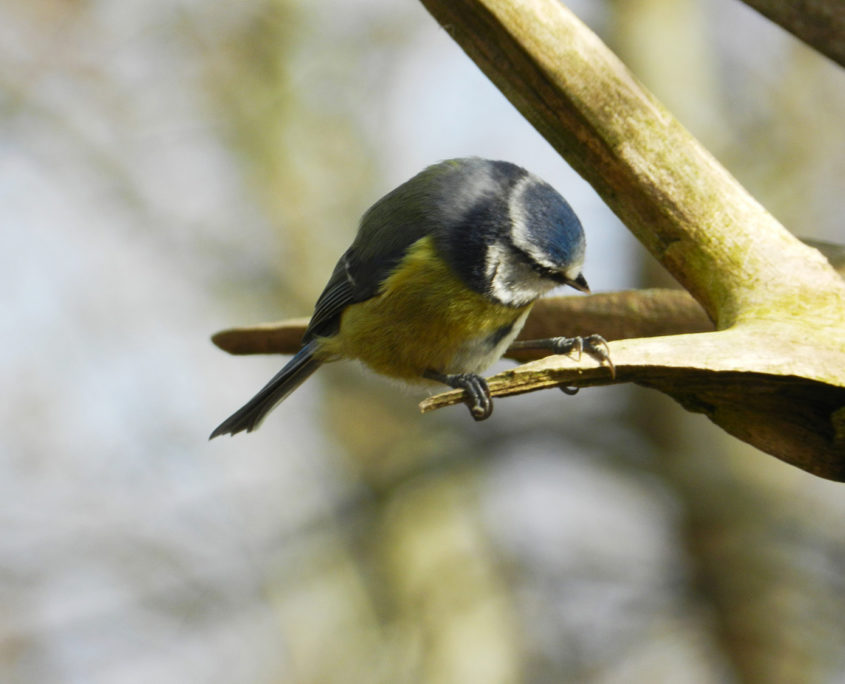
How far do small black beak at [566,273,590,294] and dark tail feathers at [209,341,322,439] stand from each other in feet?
2.27

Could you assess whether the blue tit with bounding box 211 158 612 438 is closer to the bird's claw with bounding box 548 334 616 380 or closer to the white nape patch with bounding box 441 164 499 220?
the white nape patch with bounding box 441 164 499 220

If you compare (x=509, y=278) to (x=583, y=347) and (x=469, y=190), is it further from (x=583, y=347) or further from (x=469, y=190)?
(x=583, y=347)

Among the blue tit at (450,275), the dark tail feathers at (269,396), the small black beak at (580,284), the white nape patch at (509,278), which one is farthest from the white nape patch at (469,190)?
the dark tail feathers at (269,396)

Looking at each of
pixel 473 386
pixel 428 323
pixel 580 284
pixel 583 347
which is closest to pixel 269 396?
pixel 428 323

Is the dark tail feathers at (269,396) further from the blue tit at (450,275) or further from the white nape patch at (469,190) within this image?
the white nape patch at (469,190)

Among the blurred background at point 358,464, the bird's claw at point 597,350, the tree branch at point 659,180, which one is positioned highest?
the tree branch at point 659,180

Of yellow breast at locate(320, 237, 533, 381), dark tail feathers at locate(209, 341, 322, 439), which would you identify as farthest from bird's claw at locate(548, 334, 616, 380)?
dark tail feathers at locate(209, 341, 322, 439)

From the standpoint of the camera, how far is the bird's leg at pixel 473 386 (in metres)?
1.54

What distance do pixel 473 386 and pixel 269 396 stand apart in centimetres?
64

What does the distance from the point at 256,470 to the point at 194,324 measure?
3.14 feet

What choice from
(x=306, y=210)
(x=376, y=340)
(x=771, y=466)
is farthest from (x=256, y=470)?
(x=376, y=340)

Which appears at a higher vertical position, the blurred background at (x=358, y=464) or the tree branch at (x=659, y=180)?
the tree branch at (x=659, y=180)

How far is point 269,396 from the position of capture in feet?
6.97

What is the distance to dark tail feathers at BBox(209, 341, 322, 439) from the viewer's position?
6.86 feet
